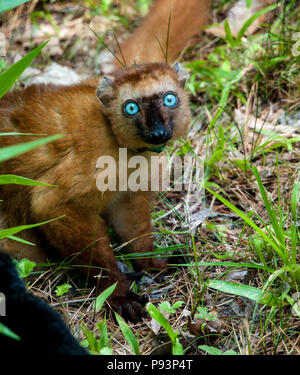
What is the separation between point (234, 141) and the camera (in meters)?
4.88

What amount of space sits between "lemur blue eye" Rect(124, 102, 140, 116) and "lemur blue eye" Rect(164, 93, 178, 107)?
0.23 m

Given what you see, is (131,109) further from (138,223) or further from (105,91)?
(138,223)

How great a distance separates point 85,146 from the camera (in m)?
3.54

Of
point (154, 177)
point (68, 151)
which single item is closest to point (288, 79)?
point (154, 177)

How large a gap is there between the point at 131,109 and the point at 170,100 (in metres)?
0.31

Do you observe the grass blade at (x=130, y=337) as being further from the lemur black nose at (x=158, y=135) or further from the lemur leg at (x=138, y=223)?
the lemur black nose at (x=158, y=135)

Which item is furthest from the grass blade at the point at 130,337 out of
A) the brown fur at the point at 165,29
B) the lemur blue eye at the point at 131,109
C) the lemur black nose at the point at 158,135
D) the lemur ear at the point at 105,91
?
the brown fur at the point at 165,29

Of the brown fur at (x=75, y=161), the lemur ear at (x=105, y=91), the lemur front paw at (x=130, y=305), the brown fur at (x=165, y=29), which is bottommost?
the lemur front paw at (x=130, y=305)

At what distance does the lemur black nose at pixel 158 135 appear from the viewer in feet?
11.2

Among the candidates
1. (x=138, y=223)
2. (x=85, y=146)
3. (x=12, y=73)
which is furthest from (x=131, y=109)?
(x=12, y=73)

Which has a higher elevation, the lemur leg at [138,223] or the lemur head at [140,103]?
the lemur head at [140,103]

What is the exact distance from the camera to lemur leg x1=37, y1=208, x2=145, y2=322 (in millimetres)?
3576

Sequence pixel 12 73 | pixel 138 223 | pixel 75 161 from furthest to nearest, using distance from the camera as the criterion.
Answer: pixel 138 223 < pixel 75 161 < pixel 12 73

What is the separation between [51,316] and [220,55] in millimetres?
4322
